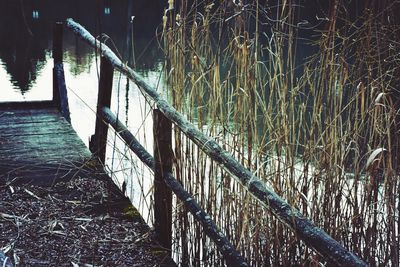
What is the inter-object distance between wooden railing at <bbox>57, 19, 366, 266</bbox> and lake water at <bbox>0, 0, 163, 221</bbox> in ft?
6.12

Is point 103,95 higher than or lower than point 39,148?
higher

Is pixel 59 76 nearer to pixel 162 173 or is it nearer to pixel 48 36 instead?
pixel 162 173

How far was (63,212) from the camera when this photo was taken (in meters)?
3.32

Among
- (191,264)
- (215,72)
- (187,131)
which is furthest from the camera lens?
(191,264)

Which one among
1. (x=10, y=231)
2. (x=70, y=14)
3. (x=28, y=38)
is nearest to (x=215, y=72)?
(x=10, y=231)

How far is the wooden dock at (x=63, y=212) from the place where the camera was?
9.65ft

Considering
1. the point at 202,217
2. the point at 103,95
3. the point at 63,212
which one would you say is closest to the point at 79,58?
the point at 103,95

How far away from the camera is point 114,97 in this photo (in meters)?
9.55

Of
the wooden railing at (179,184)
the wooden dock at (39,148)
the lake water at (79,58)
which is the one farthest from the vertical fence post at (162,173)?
the lake water at (79,58)

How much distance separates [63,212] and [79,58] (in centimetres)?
963

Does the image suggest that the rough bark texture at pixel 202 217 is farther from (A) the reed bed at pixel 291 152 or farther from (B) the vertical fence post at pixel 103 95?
(B) the vertical fence post at pixel 103 95

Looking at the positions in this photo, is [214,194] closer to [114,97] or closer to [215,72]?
[215,72]

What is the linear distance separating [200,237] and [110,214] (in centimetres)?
39

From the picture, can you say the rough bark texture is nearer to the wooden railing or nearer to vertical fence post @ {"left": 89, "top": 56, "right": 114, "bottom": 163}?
the wooden railing
